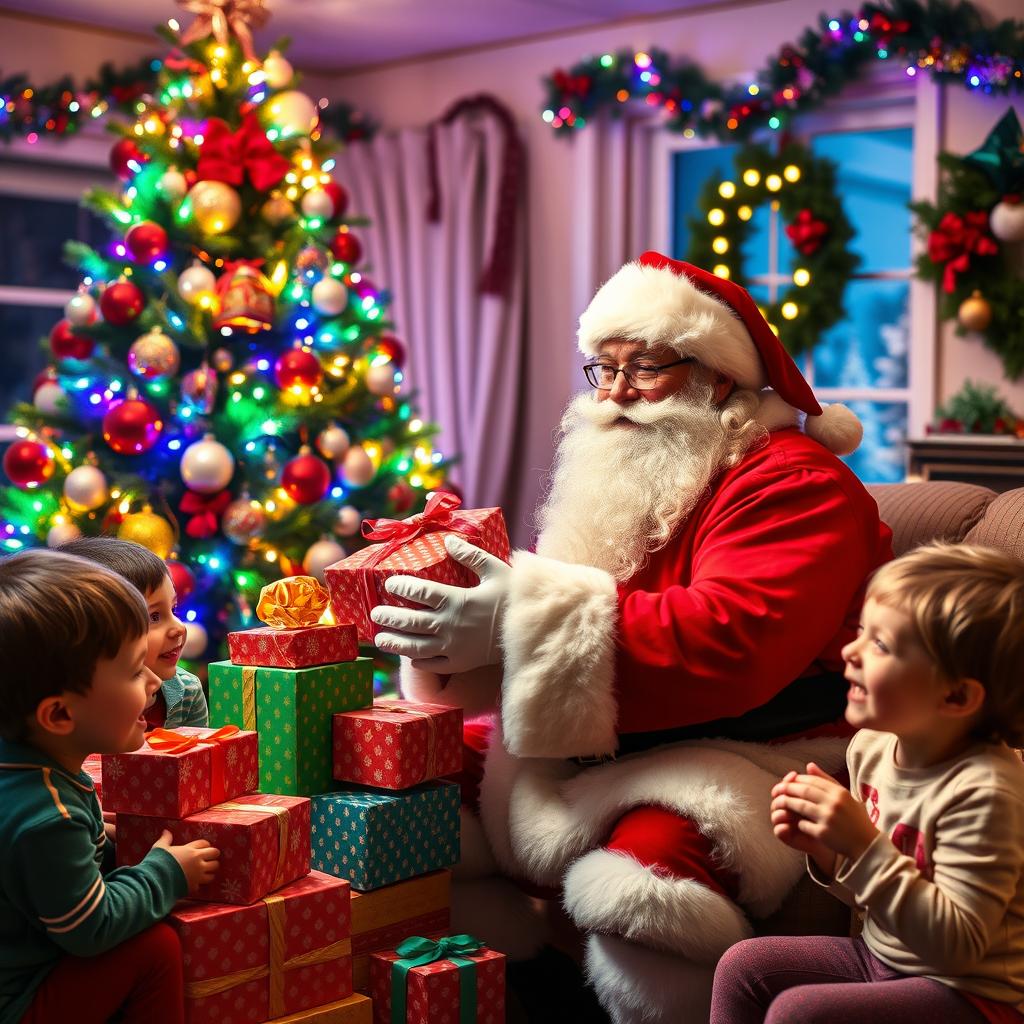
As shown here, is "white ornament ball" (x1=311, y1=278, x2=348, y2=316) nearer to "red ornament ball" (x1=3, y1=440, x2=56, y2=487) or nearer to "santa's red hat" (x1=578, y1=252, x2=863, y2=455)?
"red ornament ball" (x1=3, y1=440, x2=56, y2=487)

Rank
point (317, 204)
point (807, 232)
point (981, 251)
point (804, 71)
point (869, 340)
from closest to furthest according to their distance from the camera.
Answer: point (317, 204) < point (981, 251) < point (804, 71) < point (807, 232) < point (869, 340)

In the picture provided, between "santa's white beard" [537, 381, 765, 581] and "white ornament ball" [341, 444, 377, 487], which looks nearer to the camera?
"santa's white beard" [537, 381, 765, 581]

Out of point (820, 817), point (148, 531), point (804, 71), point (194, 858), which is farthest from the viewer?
point (804, 71)

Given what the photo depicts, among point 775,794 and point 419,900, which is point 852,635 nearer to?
point 775,794

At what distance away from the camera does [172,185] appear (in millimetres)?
3848

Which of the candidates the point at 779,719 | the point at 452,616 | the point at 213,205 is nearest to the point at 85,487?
the point at 213,205

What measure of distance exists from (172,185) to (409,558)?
2142mm

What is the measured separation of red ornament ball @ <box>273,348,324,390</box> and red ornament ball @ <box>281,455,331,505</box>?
0.74 feet

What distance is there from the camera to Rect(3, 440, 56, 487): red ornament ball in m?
3.77

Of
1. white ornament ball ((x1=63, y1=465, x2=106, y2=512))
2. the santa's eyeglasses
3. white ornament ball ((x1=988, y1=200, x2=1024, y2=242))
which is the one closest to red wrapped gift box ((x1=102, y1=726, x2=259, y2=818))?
the santa's eyeglasses

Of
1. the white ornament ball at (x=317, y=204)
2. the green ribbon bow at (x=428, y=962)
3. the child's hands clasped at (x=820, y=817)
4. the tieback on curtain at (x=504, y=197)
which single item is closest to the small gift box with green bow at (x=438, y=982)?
the green ribbon bow at (x=428, y=962)

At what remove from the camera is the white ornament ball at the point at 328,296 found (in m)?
3.98

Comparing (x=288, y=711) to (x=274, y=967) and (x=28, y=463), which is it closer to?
(x=274, y=967)

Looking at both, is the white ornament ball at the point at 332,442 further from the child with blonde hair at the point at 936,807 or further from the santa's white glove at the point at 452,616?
the child with blonde hair at the point at 936,807
